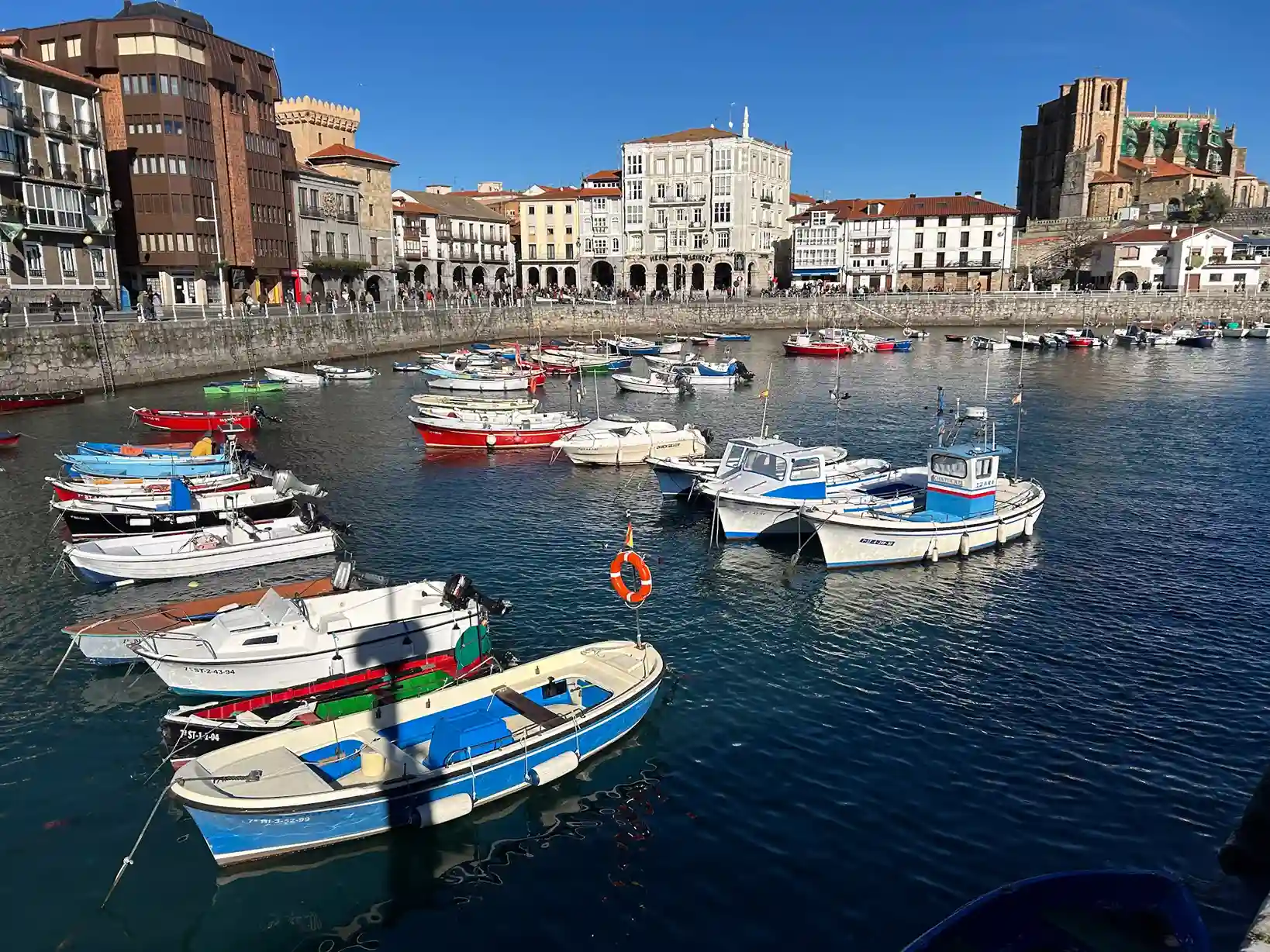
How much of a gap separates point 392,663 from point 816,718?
9.19 meters

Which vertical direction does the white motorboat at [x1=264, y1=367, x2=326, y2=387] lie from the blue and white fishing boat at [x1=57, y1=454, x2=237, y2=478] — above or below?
above

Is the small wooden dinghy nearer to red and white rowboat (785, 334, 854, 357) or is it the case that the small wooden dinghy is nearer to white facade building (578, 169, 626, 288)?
red and white rowboat (785, 334, 854, 357)

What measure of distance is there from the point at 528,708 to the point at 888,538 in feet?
49.2

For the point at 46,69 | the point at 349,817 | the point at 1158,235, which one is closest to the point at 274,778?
the point at 349,817

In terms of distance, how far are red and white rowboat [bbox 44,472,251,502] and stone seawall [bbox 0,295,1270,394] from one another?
29969mm

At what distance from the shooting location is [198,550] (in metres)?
27.2

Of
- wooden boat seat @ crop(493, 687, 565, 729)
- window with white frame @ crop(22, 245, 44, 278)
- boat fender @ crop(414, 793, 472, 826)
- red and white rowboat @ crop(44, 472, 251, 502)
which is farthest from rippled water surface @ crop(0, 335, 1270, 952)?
window with white frame @ crop(22, 245, 44, 278)

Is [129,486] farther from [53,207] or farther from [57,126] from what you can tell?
[57,126]

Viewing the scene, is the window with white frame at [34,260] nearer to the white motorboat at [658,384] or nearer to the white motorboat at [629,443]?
the white motorboat at [658,384]

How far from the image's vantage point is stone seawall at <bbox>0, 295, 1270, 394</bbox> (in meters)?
59.3

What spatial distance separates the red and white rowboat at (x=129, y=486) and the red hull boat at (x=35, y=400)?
25.5 metres

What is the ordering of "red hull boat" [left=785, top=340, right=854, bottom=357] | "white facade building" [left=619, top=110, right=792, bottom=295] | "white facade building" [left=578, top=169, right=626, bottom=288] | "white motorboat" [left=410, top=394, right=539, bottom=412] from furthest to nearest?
"white facade building" [left=578, top=169, right=626, bottom=288] < "white facade building" [left=619, top=110, right=792, bottom=295] < "red hull boat" [left=785, top=340, right=854, bottom=357] < "white motorboat" [left=410, top=394, right=539, bottom=412]

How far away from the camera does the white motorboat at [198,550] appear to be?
86.1ft

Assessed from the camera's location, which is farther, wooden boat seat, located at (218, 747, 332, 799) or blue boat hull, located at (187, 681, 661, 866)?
wooden boat seat, located at (218, 747, 332, 799)
